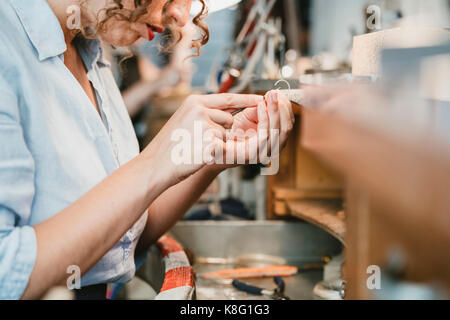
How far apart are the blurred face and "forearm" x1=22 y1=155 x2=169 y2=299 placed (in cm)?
32

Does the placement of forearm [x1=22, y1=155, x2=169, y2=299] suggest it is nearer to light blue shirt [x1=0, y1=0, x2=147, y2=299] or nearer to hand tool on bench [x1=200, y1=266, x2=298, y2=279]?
light blue shirt [x1=0, y1=0, x2=147, y2=299]

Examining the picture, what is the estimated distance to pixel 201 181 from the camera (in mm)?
974

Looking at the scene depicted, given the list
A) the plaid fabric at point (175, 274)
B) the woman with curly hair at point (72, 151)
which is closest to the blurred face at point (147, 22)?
the woman with curly hair at point (72, 151)

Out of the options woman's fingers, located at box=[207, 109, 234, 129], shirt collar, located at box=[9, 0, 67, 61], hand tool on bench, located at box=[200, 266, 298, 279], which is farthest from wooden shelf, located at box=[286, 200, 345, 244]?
shirt collar, located at box=[9, 0, 67, 61]

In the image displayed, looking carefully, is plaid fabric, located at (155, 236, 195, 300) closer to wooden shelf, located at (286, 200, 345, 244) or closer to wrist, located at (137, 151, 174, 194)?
wrist, located at (137, 151, 174, 194)

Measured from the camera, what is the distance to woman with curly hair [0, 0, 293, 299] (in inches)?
23.5

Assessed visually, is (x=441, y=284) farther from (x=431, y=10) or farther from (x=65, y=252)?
(x=431, y=10)

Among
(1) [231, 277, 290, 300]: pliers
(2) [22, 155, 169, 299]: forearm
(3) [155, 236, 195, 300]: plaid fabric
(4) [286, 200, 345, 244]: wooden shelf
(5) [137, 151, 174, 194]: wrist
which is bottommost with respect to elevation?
(1) [231, 277, 290, 300]: pliers

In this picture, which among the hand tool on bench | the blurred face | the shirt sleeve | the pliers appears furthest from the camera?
the hand tool on bench

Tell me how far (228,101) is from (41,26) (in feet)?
1.21

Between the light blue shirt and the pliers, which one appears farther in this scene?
the pliers

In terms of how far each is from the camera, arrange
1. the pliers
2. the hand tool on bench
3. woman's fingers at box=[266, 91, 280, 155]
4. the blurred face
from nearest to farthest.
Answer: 1. woman's fingers at box=[266, 91, 280, 155]
2. the blurred face
3. the pliers
4. the hand tool on bench

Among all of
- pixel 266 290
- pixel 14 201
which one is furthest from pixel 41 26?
pixel 266 290

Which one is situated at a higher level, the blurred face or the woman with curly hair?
the blurred face
